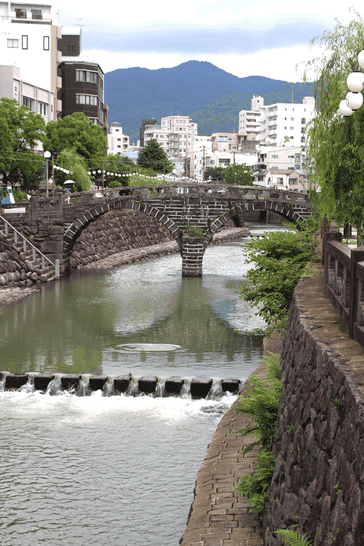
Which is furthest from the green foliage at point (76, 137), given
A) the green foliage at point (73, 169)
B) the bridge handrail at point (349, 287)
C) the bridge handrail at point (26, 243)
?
the bridge handrail at point (349, 287)

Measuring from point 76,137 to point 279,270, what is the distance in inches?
1453

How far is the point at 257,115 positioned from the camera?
159 metres

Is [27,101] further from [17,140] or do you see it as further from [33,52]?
[17,140]

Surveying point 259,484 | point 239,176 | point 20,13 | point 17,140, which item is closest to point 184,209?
point 17,140

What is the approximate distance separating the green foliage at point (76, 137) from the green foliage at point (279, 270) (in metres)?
34.2

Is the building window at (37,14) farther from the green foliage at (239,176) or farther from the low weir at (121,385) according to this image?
the low weir at (121,385)

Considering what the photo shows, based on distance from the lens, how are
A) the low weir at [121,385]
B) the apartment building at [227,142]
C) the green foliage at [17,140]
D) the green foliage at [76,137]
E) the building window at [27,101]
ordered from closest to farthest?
the low weir at [121,385] < the green foliage at [17,140] < the green foliage at [76,137] < the building window at [27,101] < the apartment building at [227,142]

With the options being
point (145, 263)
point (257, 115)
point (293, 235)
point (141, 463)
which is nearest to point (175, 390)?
point (141, 463)

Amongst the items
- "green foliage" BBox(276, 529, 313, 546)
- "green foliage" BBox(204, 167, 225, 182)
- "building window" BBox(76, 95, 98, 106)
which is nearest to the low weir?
"green foliage" BBox(276, 529, 313, 546)

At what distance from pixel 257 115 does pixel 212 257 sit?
12343 centimetres

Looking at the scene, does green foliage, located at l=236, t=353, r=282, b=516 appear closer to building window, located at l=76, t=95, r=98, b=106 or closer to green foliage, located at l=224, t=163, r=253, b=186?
building window, located at l=76, t=95, r=98, b=106

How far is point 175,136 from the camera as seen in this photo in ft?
523

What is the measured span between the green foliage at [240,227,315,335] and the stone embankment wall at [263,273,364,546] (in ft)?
24.3

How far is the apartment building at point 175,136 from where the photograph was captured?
15912 cm
